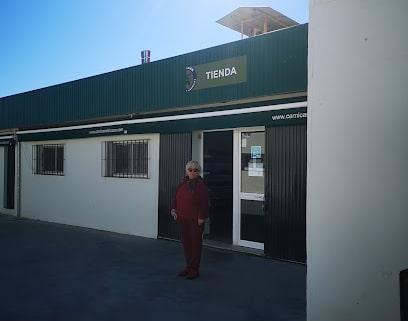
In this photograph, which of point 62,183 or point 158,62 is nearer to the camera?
point 158,62

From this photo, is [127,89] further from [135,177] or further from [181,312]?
[181,312]

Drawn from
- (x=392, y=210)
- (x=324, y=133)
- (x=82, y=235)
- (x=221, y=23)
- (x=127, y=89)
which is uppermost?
(x=221, y=23)

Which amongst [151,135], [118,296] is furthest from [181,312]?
[151,135]

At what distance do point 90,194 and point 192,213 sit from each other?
5.63 m

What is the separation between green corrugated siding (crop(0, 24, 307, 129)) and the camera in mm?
6406

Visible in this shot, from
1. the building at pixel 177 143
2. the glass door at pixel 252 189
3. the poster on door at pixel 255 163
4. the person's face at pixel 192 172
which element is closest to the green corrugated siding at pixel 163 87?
the building at pixel 177 143

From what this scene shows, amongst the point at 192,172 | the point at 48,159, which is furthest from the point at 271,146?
the point at 48,159

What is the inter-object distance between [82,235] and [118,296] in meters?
4.74

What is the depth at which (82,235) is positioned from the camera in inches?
373

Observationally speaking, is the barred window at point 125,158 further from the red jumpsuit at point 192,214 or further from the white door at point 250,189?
the red jumpsuit at point 192,214

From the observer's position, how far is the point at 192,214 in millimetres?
5691

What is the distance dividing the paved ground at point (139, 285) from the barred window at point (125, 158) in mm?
1900

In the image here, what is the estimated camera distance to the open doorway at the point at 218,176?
8.55 meters

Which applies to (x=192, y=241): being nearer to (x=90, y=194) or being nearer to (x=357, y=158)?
(x=357, y=158)
